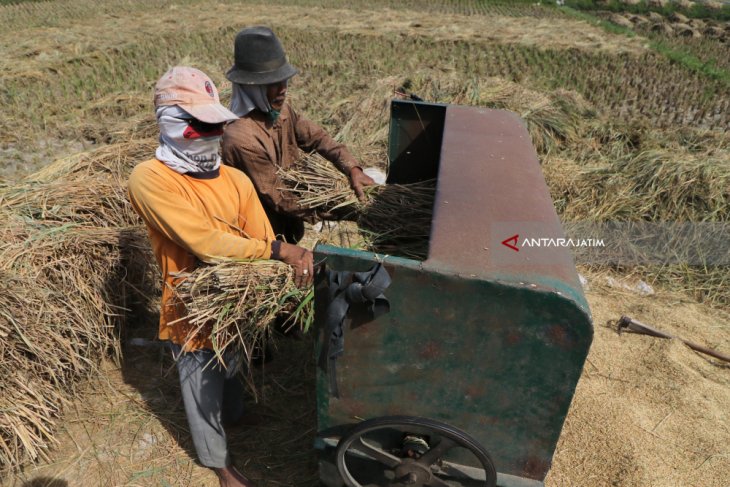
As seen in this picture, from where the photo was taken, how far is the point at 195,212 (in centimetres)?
182

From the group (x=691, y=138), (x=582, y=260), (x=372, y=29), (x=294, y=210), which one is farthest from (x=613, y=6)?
(x=294, y=210)

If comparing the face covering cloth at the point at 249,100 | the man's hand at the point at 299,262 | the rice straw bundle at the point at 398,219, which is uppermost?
the face covering cloth at the point at 249,100

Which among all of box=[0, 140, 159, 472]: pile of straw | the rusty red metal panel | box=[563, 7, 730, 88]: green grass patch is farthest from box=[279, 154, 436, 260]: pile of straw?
box=[563, 7, 730, 88]: green grass patch

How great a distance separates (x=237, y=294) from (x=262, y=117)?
1.17 meters

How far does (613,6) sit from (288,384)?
80.0ft

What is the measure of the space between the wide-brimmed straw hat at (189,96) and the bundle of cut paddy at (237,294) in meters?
0.55

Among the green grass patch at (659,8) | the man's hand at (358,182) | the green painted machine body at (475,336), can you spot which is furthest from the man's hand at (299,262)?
the green grass patch at (659,8)

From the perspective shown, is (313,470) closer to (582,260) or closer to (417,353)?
(417,353)

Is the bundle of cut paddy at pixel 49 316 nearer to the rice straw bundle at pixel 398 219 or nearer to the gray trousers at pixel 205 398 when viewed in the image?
the gray trousers at pixel 205 398

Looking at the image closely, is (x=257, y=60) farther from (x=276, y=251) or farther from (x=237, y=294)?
(x=237, y=294)

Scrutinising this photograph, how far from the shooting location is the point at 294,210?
2699 mm

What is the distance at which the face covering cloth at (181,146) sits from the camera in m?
1.76

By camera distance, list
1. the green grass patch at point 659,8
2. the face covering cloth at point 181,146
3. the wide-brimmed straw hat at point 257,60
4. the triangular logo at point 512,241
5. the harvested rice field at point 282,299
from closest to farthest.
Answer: the triangular logo at point 512,241 → the face covering cloth at point 181,146 → the wide-brimmed straw hat at point 257,60 → the harvested rice field at point 282,299 → the green grass patch at point 659,8

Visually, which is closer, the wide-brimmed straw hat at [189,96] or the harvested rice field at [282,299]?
the wide-brimmed straw hat at [189,96]
